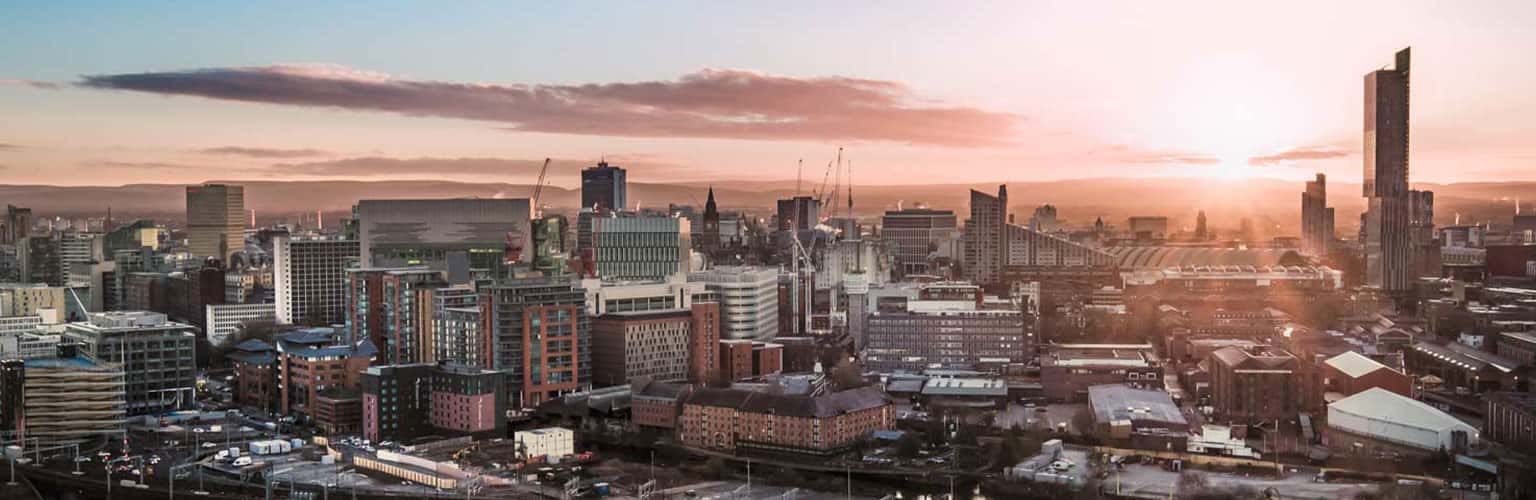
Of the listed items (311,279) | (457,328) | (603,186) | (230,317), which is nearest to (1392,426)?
(457,328)

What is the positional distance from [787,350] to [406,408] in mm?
8442

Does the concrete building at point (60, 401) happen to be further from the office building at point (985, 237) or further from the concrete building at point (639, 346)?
the office building at point (985, 237)

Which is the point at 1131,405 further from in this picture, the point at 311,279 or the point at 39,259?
the point at 39,259

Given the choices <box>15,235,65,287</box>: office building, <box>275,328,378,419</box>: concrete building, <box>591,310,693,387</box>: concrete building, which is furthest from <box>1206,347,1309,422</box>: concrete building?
<box>15,235,65,287</box>: office building

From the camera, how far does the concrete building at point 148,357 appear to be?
19188 millimetres

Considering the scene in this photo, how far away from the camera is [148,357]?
19.5 metres

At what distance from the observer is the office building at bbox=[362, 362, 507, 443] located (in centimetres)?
1717

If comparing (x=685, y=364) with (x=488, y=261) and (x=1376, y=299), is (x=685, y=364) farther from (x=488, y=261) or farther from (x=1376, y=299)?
(x=1376, y=299)

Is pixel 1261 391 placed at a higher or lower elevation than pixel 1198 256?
lower

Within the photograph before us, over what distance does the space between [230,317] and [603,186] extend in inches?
639

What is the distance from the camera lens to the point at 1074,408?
66.0 ft

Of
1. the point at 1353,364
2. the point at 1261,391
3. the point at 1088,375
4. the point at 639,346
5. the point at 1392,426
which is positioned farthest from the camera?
the point at 1088,375

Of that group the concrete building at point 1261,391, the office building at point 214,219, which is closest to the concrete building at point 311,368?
the concrete building at point 1261,391

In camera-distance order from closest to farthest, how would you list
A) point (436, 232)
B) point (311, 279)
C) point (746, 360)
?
point (746, 360) < point (311, 279) < point (436, 232)
